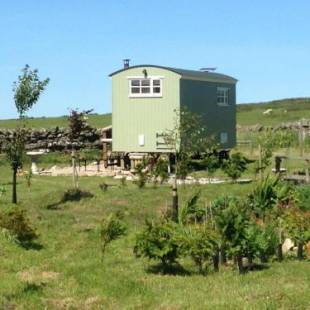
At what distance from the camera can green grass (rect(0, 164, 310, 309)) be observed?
439 inches

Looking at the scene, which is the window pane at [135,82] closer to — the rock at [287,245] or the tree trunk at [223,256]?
the rock at [287,245]

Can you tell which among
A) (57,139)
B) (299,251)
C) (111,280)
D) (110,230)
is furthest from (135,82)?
(111,280)

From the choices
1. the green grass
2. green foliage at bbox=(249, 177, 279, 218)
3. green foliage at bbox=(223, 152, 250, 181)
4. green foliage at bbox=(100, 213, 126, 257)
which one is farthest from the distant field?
green foliage at bbox=(100, 213, 126, 257)

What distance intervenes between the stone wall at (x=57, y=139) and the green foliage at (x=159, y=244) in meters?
31.5

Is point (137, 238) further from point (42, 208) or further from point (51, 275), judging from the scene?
point (42, 208)

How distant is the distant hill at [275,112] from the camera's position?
65.6 m

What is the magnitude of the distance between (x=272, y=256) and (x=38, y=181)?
Result: 17.5 meters

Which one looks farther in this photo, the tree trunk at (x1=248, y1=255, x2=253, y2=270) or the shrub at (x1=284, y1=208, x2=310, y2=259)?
the shrub at (x1=284, y1=208, x2=310, y2=259)

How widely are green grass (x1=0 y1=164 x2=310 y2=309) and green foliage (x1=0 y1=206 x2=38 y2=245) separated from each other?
25cm

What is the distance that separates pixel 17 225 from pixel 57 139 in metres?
33.3

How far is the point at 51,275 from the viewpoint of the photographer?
13.6 meters

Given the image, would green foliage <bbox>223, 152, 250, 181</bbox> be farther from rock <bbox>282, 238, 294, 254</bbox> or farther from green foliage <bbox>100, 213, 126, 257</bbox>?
green foliage <bbox>100, 213, 126, 257</bbox>

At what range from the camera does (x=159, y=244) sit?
13.2 m

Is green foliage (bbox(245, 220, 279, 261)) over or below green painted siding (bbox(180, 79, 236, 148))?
below
